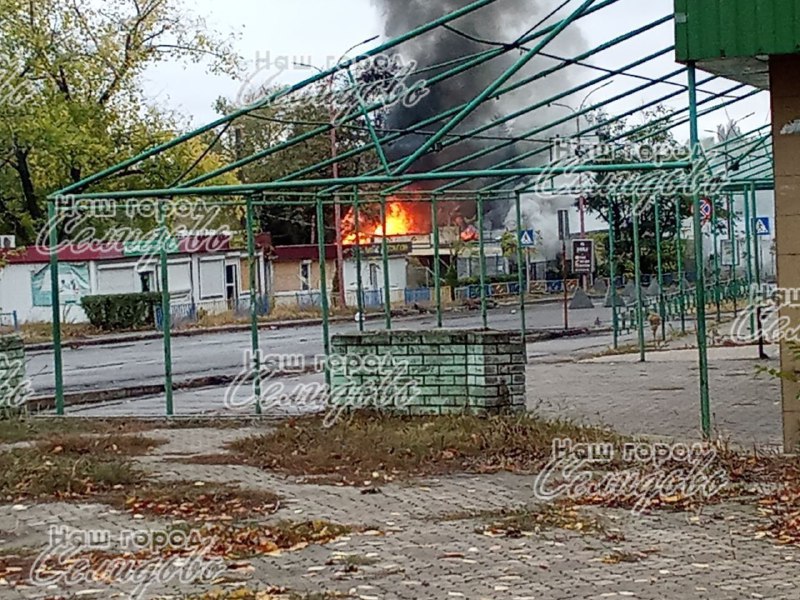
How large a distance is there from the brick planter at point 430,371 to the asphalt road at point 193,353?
26.4 feet

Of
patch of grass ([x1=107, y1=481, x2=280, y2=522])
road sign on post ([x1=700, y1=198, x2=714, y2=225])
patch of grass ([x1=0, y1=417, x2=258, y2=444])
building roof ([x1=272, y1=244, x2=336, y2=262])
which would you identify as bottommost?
patch of grass ([x1=107, y1=481, x2=280, y2=522])

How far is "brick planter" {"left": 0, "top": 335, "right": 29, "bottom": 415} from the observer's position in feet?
49.3

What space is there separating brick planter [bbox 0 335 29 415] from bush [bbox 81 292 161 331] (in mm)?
23813

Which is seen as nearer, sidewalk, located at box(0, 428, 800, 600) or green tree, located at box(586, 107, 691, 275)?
sidewalk, located at box(0, 428, 800, 600)

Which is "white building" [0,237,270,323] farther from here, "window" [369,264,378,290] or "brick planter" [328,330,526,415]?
"brick planter" [328,330,526,415]

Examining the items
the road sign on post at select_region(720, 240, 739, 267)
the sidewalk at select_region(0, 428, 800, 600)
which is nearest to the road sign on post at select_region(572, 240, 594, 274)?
the road sign on post at select_region(720, 240, 739, 267)

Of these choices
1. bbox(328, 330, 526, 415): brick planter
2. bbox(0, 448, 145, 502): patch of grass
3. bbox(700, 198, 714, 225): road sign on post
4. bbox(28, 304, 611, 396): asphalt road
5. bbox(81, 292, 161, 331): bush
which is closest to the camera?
bbox(0, 448, 145, 502): patch of grass

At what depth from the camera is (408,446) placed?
11.5 m

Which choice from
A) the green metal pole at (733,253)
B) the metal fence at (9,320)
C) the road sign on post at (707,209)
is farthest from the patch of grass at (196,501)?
the metal fence at (9,320)

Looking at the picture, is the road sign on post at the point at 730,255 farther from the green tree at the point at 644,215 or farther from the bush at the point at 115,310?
the bush at the point at 115,310

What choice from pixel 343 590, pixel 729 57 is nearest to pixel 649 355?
pixel 729 57

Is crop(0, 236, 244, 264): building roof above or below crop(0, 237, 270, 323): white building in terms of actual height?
above

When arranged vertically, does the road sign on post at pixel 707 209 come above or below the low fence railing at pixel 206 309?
above

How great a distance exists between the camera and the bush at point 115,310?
3903cm
